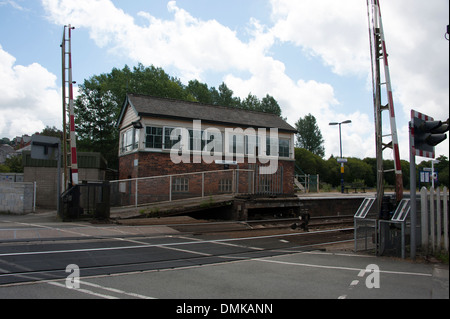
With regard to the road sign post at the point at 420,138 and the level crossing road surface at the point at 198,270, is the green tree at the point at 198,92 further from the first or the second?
the road sign post at the point at 420,138

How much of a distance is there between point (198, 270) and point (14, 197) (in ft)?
46.8

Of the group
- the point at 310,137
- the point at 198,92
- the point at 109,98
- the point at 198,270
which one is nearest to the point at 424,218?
the point at 198,270

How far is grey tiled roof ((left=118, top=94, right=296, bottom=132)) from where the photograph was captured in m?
22.1

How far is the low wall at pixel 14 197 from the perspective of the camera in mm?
16984

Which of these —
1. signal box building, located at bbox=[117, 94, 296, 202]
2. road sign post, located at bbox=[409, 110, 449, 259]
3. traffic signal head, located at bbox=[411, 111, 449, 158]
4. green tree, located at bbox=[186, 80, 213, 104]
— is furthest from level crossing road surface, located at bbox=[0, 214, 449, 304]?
green tree, located at bbox=[186, 80, 213, 104]

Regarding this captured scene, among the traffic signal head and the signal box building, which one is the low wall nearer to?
the signal box building

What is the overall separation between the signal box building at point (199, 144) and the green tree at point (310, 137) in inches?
2391

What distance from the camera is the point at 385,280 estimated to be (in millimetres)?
5609

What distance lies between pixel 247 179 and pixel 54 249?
1070 centimetres

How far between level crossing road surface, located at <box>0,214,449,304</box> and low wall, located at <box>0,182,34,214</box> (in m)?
7.86

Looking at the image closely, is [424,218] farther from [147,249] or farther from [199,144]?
[199,144]
